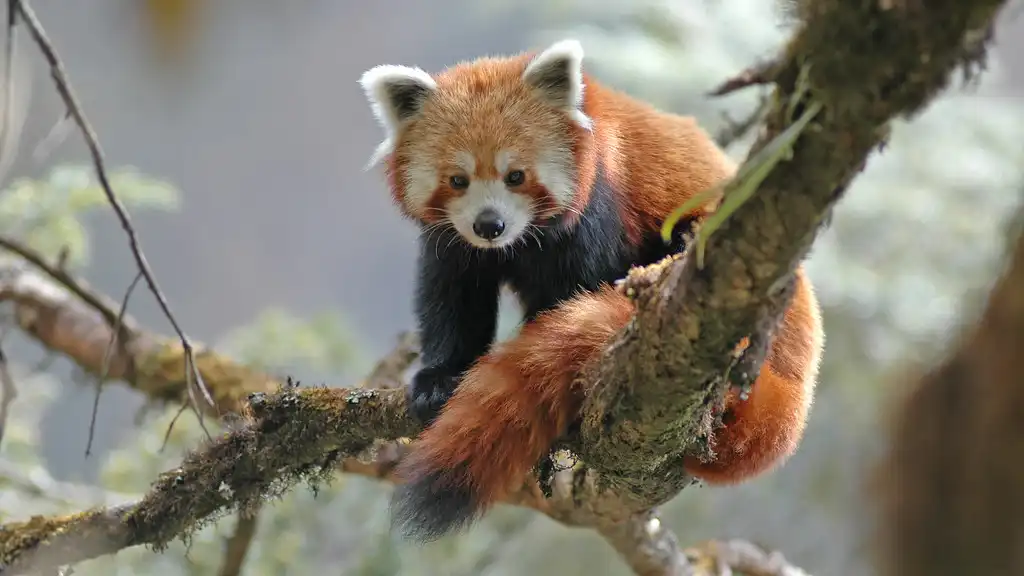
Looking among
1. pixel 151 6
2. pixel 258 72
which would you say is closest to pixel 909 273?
pixel 258 72

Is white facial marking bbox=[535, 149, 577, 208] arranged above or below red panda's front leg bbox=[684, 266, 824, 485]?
above

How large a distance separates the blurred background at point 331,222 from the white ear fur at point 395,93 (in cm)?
57

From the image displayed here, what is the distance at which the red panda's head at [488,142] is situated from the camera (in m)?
1.98

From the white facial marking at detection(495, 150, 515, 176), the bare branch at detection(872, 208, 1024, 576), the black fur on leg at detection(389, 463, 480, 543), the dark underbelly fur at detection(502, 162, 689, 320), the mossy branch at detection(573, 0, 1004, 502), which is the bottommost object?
the bare branch at detection(872, 208, 1024, 576)

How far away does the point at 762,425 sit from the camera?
5.28ft

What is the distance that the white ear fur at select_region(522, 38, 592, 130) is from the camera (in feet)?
6.63

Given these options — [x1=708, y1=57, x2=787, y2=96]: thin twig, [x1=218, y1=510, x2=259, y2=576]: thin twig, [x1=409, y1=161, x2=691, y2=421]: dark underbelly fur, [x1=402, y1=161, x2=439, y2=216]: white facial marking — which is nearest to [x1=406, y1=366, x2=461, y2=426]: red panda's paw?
[x1=409, y1=161, x2=691, y2=421]: dark underbelly fur

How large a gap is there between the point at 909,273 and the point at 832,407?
2.34 feet

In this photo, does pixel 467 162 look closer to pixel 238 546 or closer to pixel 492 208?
pixel 492 208

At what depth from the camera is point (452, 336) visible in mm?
2129

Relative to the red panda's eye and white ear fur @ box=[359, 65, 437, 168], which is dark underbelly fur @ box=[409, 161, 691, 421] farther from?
white ear fur @ box=[359, 65, 437, 168]

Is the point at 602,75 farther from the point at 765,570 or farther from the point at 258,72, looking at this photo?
the point at 258,72

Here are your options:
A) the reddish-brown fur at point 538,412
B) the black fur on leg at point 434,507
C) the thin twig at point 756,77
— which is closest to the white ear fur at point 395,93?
the reddish-brown fur at point 538,412

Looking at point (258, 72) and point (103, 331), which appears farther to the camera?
point (258, 72)
